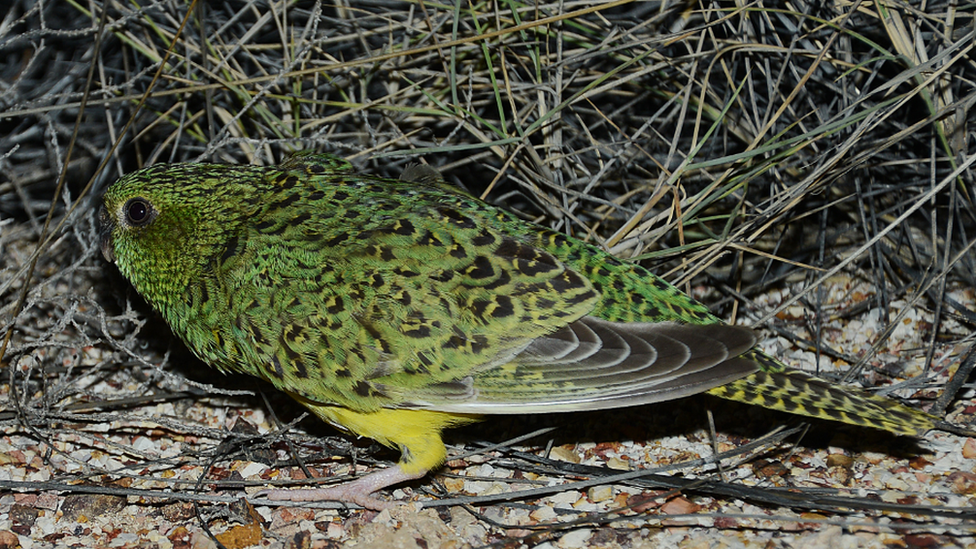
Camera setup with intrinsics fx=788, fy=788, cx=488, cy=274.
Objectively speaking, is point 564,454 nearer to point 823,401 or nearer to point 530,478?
point 530,478

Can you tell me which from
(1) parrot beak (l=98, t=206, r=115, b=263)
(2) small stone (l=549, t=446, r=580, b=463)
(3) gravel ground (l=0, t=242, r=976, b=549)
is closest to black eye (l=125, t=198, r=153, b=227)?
(1) parrot beak (l=98, t=206, r=115, b=263)

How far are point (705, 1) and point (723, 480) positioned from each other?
239 centimetres

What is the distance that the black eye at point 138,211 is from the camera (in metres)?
3.62

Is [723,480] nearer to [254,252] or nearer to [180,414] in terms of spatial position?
[254,252]

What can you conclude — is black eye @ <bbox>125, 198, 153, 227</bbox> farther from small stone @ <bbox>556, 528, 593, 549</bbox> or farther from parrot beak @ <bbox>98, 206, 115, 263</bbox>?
small stone @ <bbox>556, 528, 593, 549</bbox>

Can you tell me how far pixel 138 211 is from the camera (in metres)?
3.63

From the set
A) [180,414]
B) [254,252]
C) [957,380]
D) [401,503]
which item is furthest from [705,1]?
[180,414]

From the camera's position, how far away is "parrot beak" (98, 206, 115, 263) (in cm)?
374

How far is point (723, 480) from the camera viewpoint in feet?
11.3

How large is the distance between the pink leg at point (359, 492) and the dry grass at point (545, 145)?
373 millimetres

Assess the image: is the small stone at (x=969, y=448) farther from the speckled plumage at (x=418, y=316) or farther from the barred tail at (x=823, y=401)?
the speckled plumage at (x=418, y=316)

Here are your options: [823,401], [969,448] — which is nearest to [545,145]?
[823,401]

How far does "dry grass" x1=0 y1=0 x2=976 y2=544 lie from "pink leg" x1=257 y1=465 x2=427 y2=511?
0.37 meters

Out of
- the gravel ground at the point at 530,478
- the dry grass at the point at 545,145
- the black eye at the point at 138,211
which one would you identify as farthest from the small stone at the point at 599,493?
the black eye at the point at 138,211
